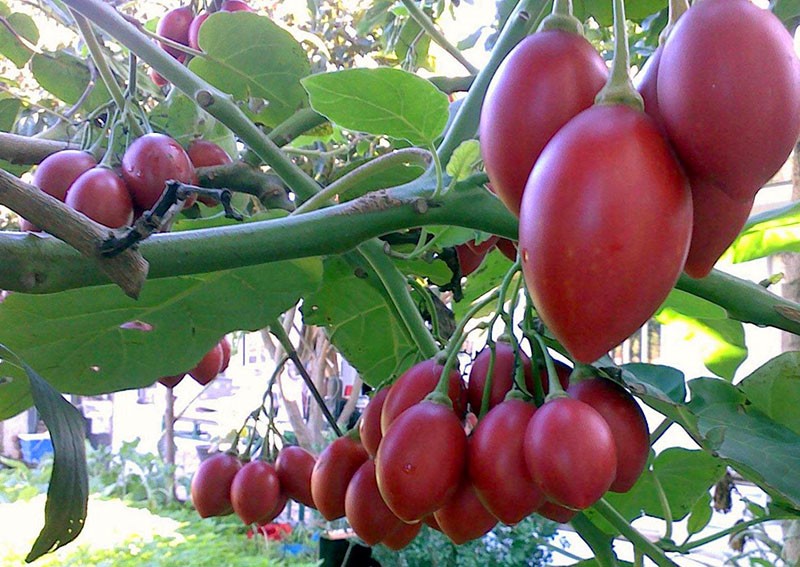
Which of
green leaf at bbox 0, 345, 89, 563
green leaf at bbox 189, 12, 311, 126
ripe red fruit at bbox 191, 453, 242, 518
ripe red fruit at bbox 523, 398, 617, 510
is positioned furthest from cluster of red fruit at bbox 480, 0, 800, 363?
ripe red fruit at bbox 191, 453, 242, 518

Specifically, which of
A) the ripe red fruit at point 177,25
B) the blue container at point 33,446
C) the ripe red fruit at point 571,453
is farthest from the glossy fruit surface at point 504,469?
the blue container at point 33,446

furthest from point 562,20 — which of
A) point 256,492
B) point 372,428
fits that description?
point 256,492

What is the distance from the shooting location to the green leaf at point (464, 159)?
1.18 ft

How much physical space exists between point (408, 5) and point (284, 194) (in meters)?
0.23

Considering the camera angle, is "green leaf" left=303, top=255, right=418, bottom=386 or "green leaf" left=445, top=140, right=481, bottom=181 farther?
"green leaf" left=303, top=255, right=418, bottom=386

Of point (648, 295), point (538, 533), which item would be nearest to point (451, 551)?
point (538, 533)

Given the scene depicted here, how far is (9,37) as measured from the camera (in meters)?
0.80

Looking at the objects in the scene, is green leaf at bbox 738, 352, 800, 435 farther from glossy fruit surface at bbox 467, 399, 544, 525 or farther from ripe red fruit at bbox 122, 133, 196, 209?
ripe red fruit at bbox 122, 133, 196, 209

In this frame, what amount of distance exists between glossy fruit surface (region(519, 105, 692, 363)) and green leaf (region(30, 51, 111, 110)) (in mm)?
648

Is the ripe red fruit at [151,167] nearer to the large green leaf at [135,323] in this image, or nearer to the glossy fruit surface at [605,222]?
the large green leaf at [135,323]

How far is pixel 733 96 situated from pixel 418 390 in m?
0.25

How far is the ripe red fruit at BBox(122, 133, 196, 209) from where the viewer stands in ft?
1.63

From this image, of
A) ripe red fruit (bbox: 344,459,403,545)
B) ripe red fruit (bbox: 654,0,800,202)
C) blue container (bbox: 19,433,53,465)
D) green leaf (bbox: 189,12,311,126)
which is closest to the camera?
ripe red fruit (bbox: 654,0,800,202)

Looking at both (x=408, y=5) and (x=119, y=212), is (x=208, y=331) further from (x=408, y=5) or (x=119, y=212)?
(x=408, y=5)
